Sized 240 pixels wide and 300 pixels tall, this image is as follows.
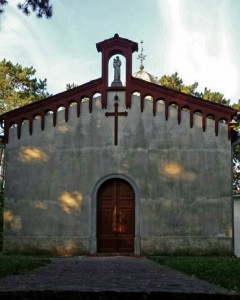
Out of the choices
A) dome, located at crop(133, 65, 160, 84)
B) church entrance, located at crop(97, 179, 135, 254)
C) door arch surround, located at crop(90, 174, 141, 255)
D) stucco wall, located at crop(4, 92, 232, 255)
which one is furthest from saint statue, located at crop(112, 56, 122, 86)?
dome, located at crop(133, 65, 160, 84)

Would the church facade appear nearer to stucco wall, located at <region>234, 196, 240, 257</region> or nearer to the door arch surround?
the door arch surround

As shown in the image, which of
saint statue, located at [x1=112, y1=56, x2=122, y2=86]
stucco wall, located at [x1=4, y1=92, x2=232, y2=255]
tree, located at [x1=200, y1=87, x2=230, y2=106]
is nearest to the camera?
stucco wall, located at [x1=4, y1=92, x2=232, y2=255]

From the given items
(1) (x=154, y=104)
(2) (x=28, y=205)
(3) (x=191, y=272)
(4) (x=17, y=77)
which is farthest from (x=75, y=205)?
(4) (x=17, y=77)

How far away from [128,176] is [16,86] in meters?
24.4

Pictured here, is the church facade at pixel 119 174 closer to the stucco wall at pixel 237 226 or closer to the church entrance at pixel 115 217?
the church entrance at pixel 115 217

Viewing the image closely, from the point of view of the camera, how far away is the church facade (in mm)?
16141

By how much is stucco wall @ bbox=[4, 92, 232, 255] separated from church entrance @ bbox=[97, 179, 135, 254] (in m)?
0.37

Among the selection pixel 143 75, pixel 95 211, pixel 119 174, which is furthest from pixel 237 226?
pixel 143 75

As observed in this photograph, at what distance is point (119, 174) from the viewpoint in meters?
16.6

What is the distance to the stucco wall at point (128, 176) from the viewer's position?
16094 mm

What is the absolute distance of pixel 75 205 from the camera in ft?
54.3

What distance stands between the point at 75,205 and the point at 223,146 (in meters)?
5.95

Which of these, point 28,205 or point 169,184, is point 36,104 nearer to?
point 28,205

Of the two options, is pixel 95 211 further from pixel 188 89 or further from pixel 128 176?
pixel 188 89
